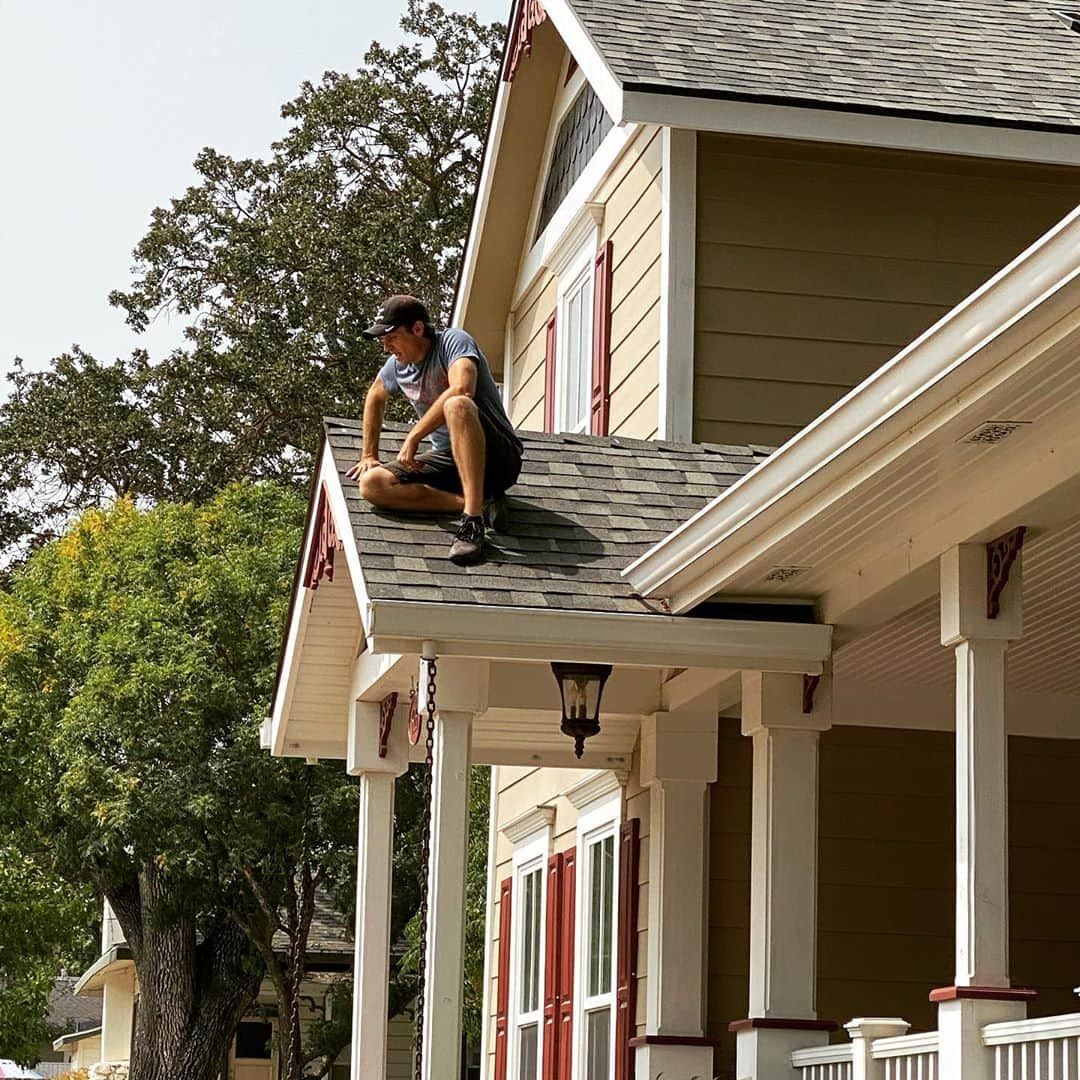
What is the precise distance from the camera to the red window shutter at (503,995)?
1409 centimetres

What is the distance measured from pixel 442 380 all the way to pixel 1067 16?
5.82 meters

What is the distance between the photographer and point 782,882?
27.4 feet

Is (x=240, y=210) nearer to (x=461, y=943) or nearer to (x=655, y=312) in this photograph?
(x=655, y=312)

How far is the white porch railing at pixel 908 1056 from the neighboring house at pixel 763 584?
0.7 inches

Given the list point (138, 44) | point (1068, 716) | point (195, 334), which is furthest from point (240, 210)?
point (1068, 716)

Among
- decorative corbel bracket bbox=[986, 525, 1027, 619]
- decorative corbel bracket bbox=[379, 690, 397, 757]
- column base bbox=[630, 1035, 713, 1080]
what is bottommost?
column base bbox=[630, 1035, 713, 1080]

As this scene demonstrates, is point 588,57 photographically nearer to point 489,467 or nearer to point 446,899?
point 489,467

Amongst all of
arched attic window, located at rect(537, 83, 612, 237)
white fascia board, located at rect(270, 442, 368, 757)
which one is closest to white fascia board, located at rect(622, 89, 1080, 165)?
arched attic window, located at rect(537, 83, 612, 237)

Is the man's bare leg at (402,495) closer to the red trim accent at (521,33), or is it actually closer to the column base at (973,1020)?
the column base at (973,1020)

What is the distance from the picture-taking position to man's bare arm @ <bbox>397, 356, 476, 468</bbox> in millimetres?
8812

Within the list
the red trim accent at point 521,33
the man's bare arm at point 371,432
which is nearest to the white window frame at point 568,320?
the red trim accent at point 521,33

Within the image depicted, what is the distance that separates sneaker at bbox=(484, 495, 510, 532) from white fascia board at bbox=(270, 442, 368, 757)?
594mm

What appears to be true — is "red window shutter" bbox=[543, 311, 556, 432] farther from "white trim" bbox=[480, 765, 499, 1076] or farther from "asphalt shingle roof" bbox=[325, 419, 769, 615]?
"asphalt shingle roof" bbox=[325, 419, 769, 615]

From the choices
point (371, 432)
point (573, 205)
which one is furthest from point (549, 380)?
point (371, 432)
